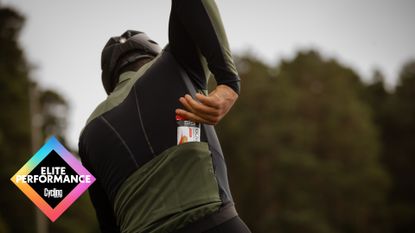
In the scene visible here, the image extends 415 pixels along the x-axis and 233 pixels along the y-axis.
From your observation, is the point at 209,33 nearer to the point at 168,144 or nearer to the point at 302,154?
the point at 168,144

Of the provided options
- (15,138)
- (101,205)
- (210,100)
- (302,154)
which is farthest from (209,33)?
(302,154)

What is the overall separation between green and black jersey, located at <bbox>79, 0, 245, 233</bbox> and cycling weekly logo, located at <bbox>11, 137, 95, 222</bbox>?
0.72m

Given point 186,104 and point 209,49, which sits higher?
point 209,49

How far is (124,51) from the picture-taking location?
2.81m

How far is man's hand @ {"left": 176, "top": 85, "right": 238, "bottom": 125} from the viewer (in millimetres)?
2324

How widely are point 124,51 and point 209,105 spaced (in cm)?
67

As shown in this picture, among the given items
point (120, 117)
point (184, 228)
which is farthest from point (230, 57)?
point (184, 228)

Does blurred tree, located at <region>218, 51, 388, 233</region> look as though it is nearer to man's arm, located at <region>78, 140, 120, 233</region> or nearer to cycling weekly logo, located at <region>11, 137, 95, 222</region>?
cycling weekly logo, located at <region>11, 137, 95, 222</region>

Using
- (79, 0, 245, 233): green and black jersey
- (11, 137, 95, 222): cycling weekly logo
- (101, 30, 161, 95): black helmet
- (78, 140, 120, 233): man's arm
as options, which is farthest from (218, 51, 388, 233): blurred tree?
(79, 0, 245, 233): green and black jersey

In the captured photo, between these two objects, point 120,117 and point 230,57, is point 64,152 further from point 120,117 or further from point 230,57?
point 230,57

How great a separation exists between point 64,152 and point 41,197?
0.99 feet

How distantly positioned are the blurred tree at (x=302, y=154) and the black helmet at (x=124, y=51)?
42.6m

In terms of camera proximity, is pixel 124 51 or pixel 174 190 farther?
pixel 124 51

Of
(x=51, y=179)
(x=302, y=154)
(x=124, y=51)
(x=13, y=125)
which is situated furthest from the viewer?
(x=302, y=154)
